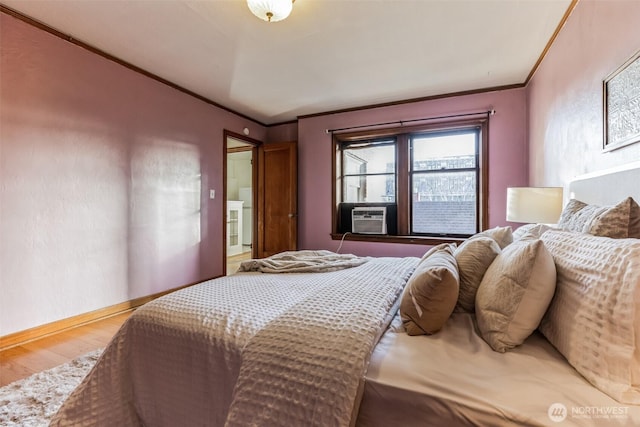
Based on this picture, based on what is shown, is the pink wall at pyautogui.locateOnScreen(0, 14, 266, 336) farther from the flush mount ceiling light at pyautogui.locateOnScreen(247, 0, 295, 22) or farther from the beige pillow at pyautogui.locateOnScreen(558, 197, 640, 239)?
the beige pillow at pyautogui.locateOnScreen(558, 197, 640, 239)

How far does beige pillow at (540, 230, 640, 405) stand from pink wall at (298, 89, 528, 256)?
292 cm

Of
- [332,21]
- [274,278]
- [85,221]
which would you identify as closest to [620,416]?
[274,278]

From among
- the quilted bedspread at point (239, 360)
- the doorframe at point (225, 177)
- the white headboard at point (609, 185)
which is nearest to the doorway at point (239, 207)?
the doorframe at point (225, 177)

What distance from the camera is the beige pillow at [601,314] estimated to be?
0.70 metres

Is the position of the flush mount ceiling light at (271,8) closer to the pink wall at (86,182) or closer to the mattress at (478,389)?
the pink wall at (86,182)

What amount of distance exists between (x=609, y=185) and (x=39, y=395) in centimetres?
334

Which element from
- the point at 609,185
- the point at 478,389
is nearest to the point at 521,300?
the point at 478,389

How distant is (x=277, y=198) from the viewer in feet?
15.7

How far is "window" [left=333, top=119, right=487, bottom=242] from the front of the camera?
12.4ft

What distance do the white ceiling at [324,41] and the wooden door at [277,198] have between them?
1216mm

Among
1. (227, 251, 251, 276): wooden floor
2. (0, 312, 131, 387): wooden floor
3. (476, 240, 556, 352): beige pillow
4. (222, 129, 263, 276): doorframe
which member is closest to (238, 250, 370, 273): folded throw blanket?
(476, 240, 556, 352): beige pillow

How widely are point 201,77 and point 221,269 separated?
2.58 meters

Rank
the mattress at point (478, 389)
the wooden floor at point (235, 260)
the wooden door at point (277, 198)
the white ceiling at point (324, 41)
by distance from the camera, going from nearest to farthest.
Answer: the mattress at point (478, 389) → the white ceiling at point (324, 41) → the wooden door at point (277, 198) → the wooden floor at point (235, 260)

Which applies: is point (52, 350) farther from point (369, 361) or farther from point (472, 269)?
point (472, 269)
